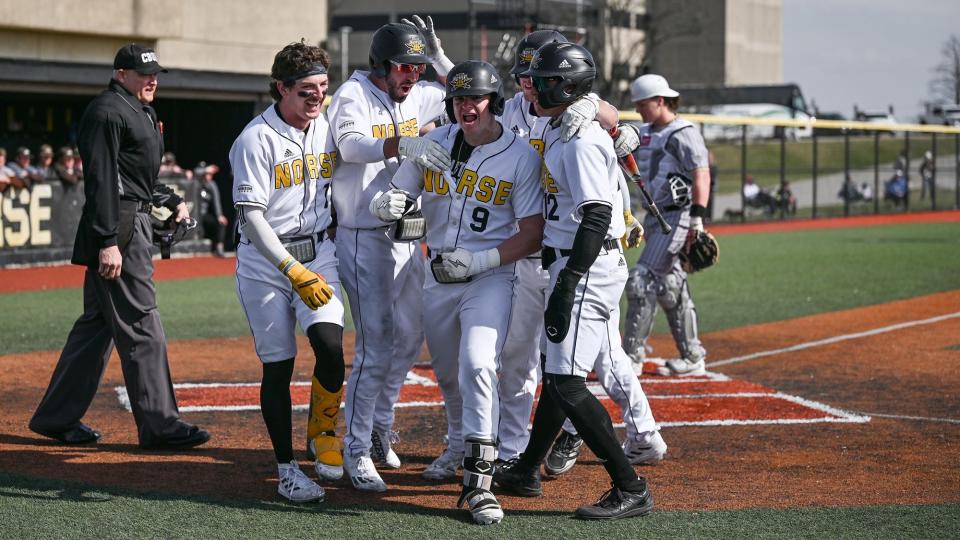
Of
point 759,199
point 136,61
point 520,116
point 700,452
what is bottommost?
point 700,452

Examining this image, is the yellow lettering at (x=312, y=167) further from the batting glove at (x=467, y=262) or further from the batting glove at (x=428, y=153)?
the batting glove at (x=467, y=262)

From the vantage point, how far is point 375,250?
5.96 metres

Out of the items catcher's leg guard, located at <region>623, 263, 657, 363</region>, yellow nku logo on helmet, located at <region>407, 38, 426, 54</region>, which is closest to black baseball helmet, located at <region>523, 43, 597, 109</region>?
yellow nku logo on helmet, located at <region>407, 38, 426, 54</region>

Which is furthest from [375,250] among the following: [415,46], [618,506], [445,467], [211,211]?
[211,211]

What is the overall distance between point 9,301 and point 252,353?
5.25m

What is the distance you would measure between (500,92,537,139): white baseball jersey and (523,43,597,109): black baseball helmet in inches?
44.3

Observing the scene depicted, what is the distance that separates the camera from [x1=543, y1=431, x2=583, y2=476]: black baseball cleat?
6023 mm

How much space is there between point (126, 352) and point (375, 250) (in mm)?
1526

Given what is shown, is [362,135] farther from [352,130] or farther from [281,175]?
[281,175]

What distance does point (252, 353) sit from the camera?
388 inches

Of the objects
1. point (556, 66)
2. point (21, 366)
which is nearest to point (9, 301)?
point (21, 366)

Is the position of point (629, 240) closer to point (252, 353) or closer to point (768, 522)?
point (768, 522)

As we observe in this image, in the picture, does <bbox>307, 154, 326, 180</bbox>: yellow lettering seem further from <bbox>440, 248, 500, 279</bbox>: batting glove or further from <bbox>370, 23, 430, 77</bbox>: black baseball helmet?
<bbox>440, 248, 500, 279</bbox>: batting glove

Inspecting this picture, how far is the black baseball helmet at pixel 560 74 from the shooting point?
5.30m
